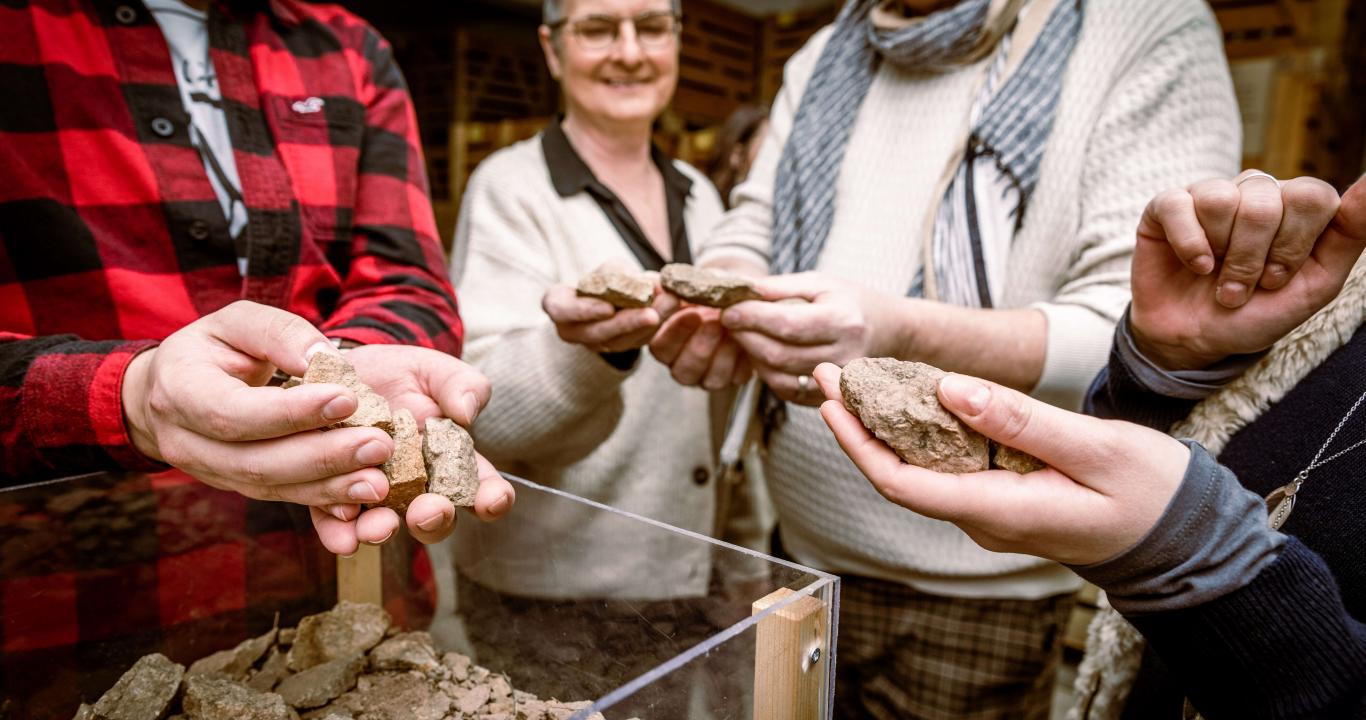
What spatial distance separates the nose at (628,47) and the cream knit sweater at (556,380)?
32cm

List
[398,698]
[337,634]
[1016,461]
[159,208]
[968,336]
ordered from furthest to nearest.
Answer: [968,336] < [159,208] < [337,634] < [398,698] < [1016,461]

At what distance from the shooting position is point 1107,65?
4.50ft

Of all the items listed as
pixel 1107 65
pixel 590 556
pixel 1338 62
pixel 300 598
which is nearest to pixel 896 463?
pixel 590 556

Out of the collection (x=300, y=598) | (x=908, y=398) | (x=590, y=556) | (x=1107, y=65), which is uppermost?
(x=1107, y=65)

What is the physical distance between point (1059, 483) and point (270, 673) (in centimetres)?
100

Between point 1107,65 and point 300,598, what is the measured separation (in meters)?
1.60

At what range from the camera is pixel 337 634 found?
1066mm

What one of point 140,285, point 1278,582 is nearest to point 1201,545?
point 1278,582

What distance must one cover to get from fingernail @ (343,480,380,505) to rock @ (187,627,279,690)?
1.29 feet

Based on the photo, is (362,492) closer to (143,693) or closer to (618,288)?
(143,693)

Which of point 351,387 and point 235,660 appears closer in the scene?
point 351,387

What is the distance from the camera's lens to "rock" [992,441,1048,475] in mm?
843

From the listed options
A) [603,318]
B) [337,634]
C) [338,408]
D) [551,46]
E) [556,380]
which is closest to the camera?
[338,408]

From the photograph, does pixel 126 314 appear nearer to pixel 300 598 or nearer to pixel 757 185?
pixel 300 598
